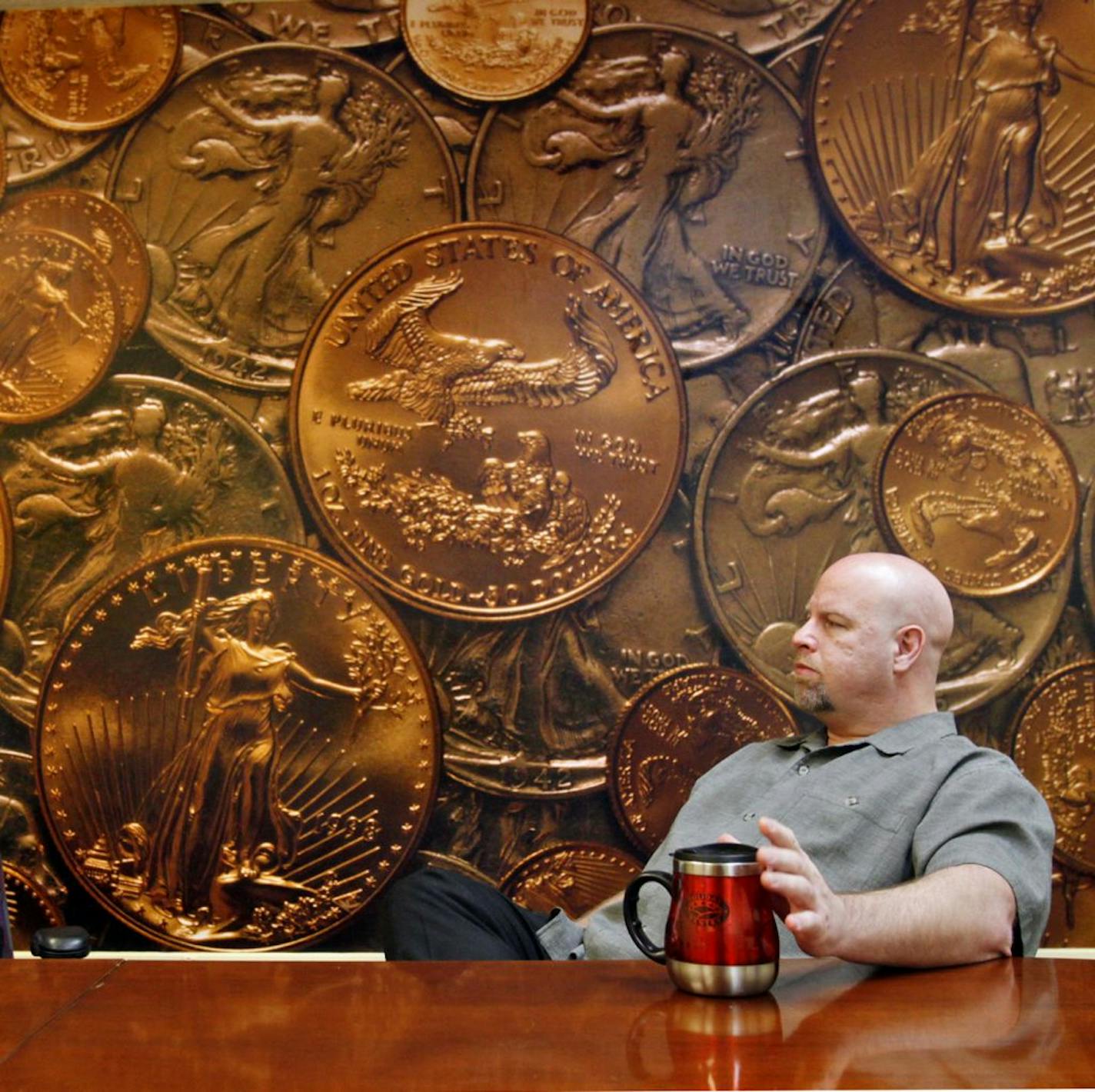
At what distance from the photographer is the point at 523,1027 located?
122 centimetres

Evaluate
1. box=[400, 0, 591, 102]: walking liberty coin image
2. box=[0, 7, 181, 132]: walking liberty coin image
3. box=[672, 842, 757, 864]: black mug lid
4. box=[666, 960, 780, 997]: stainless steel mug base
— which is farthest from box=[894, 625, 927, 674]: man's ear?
box=[0, 7, 181, 132]: walking liberty coin image

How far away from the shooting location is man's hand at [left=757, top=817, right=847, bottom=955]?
137cm

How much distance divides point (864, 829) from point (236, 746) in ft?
4.68

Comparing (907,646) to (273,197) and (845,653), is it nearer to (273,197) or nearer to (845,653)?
(845,653)

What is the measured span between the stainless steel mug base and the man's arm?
7cm

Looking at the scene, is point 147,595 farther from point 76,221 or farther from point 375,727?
point 76,221

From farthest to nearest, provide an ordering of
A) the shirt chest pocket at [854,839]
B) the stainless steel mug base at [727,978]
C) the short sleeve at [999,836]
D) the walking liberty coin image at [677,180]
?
the walking liberty coin image at [677,180] → the shirt chest pocket at [854,839] → the short sleeve at [999,836] → the stainless steel mug base at [727,978]

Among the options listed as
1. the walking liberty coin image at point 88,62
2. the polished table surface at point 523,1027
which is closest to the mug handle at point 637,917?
the polished table surface at point 523,1027

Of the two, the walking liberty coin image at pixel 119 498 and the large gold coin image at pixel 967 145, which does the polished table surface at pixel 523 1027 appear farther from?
the large gold coin image at pixel 967 145

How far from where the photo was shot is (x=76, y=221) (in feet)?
9.78

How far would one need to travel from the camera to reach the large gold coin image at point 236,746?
9.20 feet

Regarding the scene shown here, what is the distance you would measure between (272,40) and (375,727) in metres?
1.55

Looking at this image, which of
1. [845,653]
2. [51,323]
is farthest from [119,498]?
[845,653]

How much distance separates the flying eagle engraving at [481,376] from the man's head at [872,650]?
32.5 inches
